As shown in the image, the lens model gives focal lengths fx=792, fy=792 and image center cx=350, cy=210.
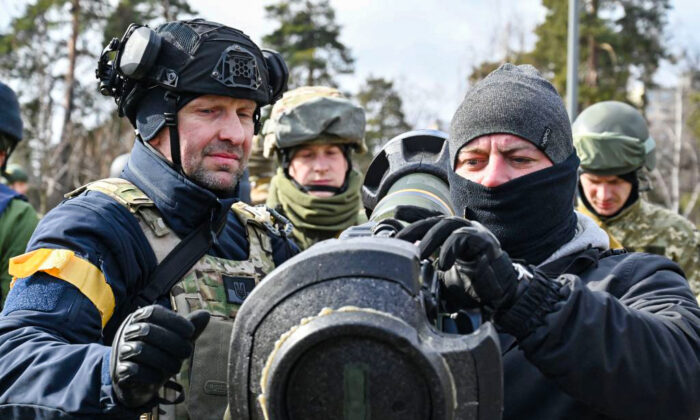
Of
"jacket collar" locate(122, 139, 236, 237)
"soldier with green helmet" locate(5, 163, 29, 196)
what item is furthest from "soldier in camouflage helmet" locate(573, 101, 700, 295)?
"soldier with green helmet" locate(5, 163, 29, 196)

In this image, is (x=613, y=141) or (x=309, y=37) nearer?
(x=613, y=141)

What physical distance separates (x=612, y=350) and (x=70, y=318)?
1526 mm

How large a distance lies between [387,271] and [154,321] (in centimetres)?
64

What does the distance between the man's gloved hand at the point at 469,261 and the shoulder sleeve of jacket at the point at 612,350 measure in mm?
74

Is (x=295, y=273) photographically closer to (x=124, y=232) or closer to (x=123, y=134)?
(x=124, y=232)

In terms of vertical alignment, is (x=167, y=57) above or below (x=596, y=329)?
above

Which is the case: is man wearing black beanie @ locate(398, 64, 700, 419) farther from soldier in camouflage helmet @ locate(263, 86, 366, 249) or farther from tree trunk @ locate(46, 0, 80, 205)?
tree trunk @ locate(46, 0, 80, 205)

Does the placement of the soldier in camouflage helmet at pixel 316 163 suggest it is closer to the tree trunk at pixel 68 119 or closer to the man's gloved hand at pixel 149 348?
the man's gloved hand at pixel 149 348

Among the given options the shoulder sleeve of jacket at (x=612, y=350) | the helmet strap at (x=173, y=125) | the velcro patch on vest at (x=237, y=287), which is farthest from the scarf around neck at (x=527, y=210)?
the helmet strap at (x=173, y=125)

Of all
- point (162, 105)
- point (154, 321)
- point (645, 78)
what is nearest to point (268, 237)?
point (162, 105)

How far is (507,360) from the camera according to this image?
2357 millimetres

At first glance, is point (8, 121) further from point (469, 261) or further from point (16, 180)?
point (16, 180)

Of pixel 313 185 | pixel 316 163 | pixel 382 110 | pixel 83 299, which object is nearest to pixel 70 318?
pixel 83 299

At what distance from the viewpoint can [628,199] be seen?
6.09 m
